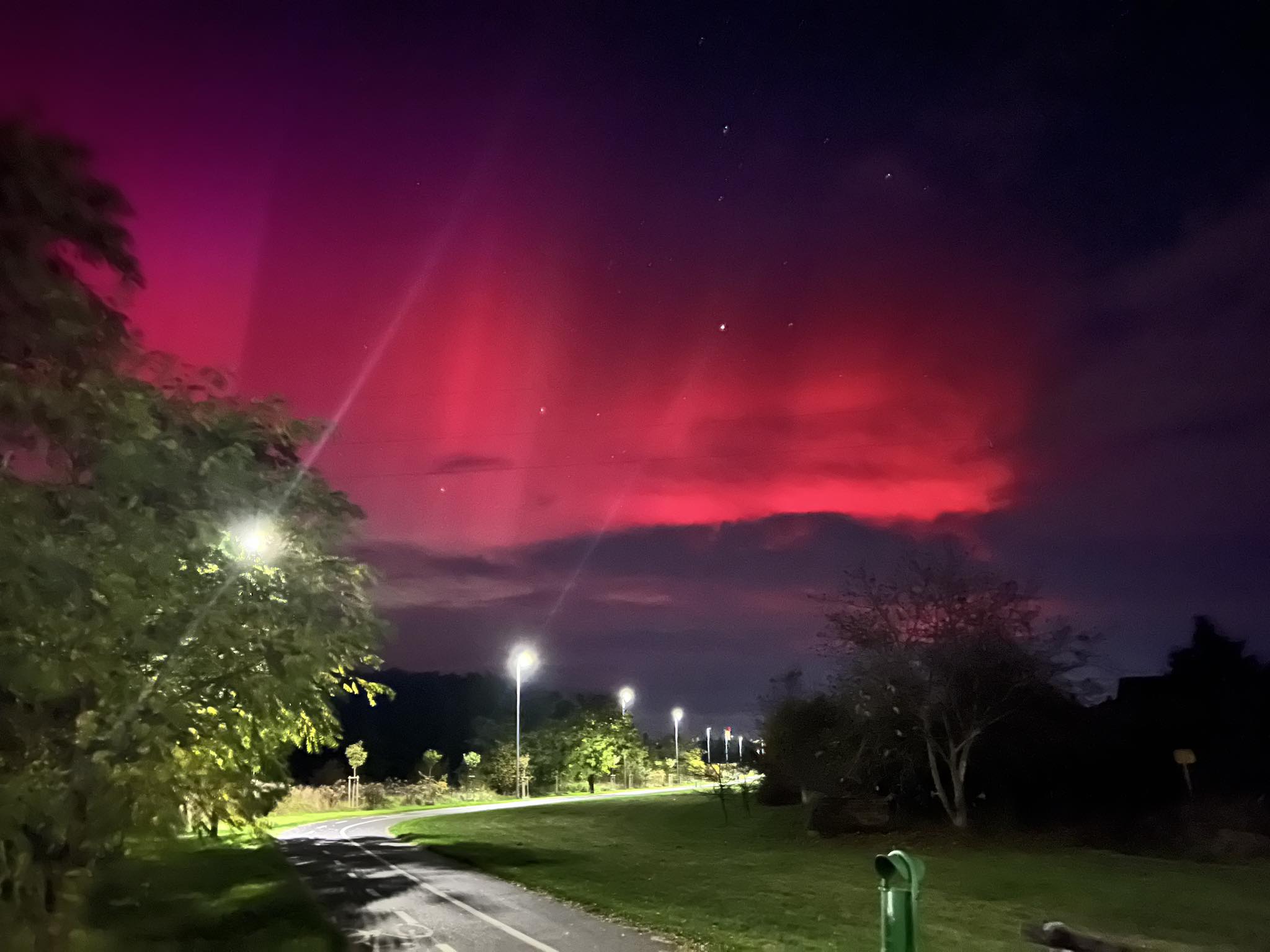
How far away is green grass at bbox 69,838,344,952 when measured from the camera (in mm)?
9577

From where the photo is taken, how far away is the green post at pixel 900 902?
5625mm

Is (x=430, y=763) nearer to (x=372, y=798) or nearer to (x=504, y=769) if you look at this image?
(x=504, y=769)

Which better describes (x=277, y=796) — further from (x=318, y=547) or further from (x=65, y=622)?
(x=65, y=622)

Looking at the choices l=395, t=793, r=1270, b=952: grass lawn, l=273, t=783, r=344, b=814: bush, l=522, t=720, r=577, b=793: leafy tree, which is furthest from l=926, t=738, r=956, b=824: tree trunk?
l=522, t=720, r=577, b=793: leafy tree

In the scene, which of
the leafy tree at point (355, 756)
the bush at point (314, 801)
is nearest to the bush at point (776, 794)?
the bush at point (314, 801)

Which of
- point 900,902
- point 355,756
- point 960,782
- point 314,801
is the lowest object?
point 314,801

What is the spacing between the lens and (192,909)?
13.7 m

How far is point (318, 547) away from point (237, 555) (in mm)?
1247

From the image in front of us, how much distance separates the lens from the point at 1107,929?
1376cm

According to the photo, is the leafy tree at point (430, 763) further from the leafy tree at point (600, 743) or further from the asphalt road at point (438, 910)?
the asphalt road at point (438, 910)

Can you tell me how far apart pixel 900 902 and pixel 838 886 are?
1380 centimetres

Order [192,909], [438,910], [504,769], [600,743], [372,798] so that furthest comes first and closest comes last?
[600,743] → [504,769] → [372,798] → [438,910] → [192,909]

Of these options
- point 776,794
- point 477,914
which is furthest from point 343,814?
point 477,914

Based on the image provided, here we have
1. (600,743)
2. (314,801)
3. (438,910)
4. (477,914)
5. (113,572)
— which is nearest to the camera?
(113,572)
